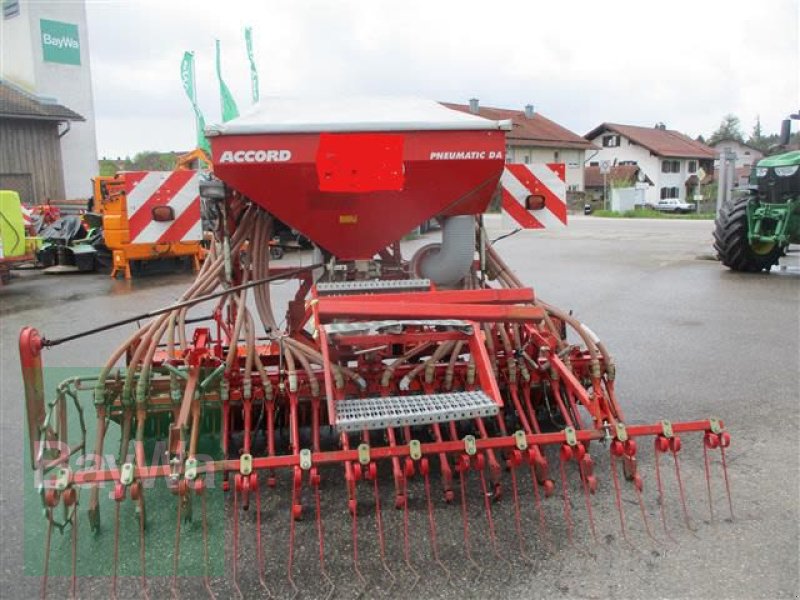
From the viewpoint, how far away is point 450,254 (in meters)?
3.79

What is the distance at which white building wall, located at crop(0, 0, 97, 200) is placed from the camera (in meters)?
22.8

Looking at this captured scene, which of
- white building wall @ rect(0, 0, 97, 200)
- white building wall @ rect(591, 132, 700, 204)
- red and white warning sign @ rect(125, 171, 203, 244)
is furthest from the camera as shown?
white building wall @ rect(591, 132, 700, 204)

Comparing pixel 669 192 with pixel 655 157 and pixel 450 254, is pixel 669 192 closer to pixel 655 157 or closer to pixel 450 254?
pixel 655 157

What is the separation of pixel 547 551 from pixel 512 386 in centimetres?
86

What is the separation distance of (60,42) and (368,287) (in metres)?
24.6

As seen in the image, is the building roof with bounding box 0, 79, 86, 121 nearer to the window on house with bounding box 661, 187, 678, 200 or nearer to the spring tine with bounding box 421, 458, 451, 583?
the spring tine with bounding box 421, 458, 451, 583

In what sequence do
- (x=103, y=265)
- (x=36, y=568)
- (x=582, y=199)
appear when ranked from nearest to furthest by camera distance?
(x=36, y=568)
(x=103, y=265)
(x=582, y=199)

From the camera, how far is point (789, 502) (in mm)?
3098

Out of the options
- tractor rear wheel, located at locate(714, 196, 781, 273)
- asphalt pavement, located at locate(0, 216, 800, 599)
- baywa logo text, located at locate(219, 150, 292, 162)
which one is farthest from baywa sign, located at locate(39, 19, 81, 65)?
baywa logo text, located at locate(219, 150, 292, 162)

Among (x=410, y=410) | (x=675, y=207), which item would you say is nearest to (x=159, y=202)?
(x=410, y=410)

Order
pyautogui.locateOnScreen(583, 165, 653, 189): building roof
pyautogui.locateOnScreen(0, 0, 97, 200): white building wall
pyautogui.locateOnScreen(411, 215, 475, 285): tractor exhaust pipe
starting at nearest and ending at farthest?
1. pyautogui.locateOnScreen(411, 215, 475, 285): tractor exhaust pipe
2. pyautogui.locateOnScreen(0, 0, 97, 200): white building wall
3. pyautogui.locateOnScreen(583, 165, 653, 189): building roof

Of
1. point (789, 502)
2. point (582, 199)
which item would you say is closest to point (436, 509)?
point (789, 502)

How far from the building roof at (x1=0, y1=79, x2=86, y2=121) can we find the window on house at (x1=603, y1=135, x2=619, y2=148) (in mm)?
37289

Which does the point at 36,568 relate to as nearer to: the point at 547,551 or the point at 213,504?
the point at 213,504
